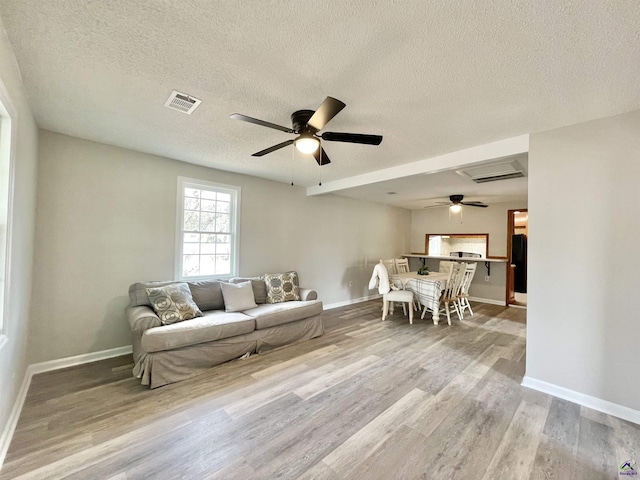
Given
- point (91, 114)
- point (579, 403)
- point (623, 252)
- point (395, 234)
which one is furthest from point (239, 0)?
point (395, 234)

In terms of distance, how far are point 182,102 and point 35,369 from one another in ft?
10.4

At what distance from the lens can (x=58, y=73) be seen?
6.12 ft

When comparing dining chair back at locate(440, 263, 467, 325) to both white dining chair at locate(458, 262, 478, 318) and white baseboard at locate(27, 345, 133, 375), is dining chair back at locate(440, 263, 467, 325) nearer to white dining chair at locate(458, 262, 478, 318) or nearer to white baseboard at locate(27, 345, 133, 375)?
white dining chair at locate(458, 262, 478, 318)

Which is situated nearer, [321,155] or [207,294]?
[321,155]

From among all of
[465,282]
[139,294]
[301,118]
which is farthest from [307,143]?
[465,282]

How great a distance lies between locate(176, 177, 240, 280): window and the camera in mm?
3824

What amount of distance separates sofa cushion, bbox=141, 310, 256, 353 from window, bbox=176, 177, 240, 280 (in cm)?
96

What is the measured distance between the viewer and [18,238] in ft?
6.79

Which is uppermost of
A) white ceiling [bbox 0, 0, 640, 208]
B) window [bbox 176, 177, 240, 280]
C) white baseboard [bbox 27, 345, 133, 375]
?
white ceiling [bbox 0, 0, 640, 208]

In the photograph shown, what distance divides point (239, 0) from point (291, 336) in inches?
134

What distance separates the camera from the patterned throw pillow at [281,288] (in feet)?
13.3

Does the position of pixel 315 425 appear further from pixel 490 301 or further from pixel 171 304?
pixel 490 301

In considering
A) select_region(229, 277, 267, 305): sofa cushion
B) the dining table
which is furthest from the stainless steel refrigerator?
select_region(229, 277, 267, 305): sofa cushion

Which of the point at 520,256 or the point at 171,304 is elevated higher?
the point at 520,256
